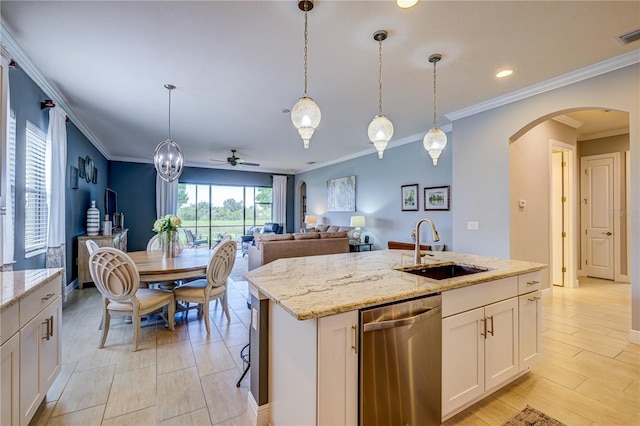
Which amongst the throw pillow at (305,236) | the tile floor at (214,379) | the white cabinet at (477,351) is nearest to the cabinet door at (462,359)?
the white cabinet at (477,351)

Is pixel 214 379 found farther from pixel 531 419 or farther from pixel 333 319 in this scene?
pixel 531 419

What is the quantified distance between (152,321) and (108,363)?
0.99 metres

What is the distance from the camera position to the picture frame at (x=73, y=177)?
14.9 feet

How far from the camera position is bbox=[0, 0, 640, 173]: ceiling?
2.12 m

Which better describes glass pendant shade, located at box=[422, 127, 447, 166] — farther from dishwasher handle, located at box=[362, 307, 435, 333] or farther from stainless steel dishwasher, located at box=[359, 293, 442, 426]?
dishwasher handle, located at box=[362, 307, 435, 333]

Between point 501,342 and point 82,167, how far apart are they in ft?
21.8

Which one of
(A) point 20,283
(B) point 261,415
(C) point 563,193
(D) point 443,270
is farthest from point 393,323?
(C) point 563,193

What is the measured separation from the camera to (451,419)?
1.80 meters

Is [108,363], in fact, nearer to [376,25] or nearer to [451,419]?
[451,419]

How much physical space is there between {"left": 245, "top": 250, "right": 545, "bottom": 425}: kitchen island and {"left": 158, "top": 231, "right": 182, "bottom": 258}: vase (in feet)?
6.79

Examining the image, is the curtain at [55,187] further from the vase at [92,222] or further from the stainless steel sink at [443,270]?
the stainless steel sink at [443,270]

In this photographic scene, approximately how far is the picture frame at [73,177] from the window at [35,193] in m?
1.07

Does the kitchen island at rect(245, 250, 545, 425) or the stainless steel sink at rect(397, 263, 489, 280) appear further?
the stainless steel sink at rect(397, 263, 489, 280)

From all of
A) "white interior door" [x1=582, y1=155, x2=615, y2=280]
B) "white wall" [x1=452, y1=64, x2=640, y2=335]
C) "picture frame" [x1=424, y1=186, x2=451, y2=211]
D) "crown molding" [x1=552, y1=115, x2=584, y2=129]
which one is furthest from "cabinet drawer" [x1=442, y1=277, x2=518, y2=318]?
"white interior door" [x1=582, y1=155, x2=615, y2=280]
